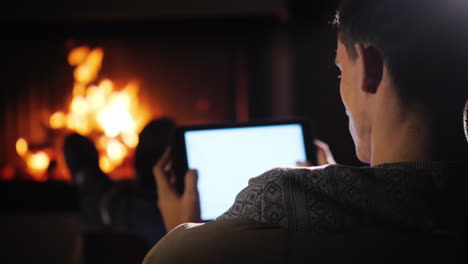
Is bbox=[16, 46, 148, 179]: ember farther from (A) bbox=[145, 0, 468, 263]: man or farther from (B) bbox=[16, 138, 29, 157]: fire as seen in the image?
(A) bbox=[145, 0, 468, 263]: man

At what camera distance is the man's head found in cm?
65

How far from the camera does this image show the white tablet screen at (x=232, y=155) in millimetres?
1103

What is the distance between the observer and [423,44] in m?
0.65

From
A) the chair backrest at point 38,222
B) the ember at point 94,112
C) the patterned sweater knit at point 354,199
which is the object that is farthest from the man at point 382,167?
the ember at point 94,112

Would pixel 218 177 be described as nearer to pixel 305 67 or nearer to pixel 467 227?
pixel 467 227

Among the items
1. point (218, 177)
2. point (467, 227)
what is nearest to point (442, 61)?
point (467, 227)

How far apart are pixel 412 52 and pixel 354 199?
0.17 meters

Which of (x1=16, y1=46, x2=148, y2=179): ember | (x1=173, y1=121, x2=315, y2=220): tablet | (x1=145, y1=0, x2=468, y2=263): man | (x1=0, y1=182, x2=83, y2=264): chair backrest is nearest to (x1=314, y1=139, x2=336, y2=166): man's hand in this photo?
(x1=173, y1=121, x2=315, y2=220): tablet

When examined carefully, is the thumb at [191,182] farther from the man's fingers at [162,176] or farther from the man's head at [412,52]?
the man's head at [412,52]

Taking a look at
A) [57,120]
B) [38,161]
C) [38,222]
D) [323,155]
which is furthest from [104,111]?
[323,155]

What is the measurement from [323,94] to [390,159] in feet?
10.1

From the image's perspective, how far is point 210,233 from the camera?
0.60 meters

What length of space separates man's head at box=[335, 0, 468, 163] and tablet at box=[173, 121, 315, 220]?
1.51ft

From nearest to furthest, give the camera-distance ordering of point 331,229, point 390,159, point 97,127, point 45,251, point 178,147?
point 331,229 → point 390,159 → point 178,147 → point 45,251 → point 97,127
